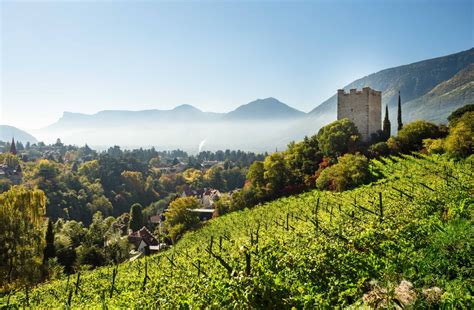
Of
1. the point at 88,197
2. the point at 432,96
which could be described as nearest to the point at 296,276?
the point at 88,197

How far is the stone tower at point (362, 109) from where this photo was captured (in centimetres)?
3834

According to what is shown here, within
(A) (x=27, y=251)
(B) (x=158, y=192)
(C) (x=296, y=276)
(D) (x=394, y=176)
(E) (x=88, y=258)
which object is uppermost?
(C) (x=296, y=276)

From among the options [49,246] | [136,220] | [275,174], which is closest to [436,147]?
[275,174]

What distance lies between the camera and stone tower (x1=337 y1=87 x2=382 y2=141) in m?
38.3

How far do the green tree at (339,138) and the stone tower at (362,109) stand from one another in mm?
2152

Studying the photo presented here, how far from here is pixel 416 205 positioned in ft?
41.3

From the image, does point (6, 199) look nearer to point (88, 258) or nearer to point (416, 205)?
point (88, 258)

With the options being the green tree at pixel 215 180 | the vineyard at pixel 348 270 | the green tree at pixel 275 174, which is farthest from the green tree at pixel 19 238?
the green tree at pixel 215 180

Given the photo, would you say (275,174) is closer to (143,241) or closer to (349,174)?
(349,174)

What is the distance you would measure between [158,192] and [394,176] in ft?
236

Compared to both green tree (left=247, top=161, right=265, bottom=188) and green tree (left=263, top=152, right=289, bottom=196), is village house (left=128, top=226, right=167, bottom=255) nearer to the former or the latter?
green tree (left=247, top=161, right=265, bottom=188)

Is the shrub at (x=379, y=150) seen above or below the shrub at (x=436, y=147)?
below

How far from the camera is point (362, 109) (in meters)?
38.4

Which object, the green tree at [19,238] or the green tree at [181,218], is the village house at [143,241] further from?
the green tree at [19,238]
